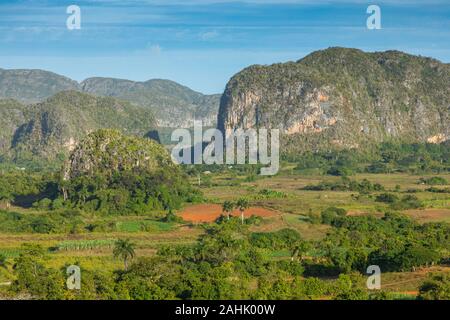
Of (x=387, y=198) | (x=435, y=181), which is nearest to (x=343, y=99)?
(x=435, y=181)

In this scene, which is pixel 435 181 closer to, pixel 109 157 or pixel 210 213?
pixel 210 213

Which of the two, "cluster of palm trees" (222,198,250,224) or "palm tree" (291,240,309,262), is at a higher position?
"cluster of palm trees" (222,198,250,224)

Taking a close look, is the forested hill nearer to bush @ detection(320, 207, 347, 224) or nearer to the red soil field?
the red soil field

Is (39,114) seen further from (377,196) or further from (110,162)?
(377,196)

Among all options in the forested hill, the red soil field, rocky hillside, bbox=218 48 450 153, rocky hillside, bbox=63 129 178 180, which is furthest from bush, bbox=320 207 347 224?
the forested hill

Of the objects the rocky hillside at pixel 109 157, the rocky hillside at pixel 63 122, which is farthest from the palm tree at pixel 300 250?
the rocky hillside at pixel 63 122
